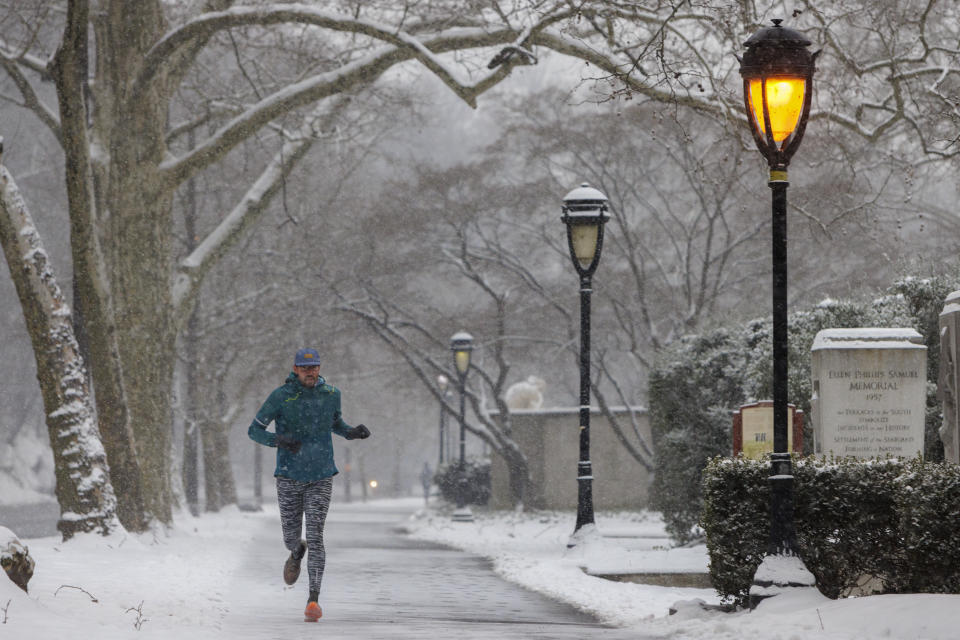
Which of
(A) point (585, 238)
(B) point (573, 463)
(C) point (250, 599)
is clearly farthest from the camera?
(B) point (573, 463)

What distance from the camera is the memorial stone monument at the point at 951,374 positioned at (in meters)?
11.6

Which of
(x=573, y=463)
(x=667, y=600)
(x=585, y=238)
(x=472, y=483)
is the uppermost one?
(x=585, y=238)

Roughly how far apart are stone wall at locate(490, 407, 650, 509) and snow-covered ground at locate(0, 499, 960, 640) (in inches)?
551

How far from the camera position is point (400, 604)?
38.4 feet

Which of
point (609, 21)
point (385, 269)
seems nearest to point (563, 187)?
point (385, 269)

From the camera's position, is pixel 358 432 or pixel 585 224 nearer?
pixel 358 432

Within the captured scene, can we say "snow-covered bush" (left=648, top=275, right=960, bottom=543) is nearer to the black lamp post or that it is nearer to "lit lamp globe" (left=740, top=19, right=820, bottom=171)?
the black lamp post

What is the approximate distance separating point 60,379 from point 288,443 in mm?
Result: 6062

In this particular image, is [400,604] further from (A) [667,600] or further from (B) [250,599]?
(A) [667,600]

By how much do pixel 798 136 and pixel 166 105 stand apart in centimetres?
1286

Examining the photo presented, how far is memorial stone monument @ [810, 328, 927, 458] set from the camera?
46.3 feet

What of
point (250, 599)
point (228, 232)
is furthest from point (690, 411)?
point (250, 599)

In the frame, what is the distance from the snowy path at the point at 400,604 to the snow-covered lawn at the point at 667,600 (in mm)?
430

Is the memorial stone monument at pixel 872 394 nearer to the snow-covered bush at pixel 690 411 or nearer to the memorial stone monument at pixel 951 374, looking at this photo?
the memorial stone monument at pixel 951 374
